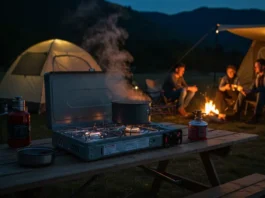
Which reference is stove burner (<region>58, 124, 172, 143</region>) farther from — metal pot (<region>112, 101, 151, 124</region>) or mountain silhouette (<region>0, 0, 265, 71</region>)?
mountain silhouette (<region>0, 0, 265, 71</region>)

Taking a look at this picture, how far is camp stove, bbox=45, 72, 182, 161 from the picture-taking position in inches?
65.5

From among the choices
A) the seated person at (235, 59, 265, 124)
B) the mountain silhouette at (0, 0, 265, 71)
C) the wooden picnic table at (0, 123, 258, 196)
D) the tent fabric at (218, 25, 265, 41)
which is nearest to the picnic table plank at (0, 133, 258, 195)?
the wooden picnic table at (0, 123, 258, 196)

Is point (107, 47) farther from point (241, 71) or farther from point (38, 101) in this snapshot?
point (241, 71)

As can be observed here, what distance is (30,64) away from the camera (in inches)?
318

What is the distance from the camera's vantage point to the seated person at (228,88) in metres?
7.20

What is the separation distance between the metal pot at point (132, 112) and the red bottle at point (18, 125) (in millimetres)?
507

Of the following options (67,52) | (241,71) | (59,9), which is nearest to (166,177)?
(67,52)

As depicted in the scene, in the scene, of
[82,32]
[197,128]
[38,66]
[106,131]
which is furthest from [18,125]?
[82,32]

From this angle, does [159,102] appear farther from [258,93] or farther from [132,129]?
[132,129]

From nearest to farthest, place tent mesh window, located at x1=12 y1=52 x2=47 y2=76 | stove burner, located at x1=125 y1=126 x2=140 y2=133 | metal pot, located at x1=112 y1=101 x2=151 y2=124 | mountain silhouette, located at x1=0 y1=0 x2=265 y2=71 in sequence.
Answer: stove burner, located at x1=125 y1=126 x2=140 y2=133 < metal pot, located at x1=112 y1=101 x2=151 y2=124 < tent mesh window, located at x1=12 y1=52 x2=47 y2=76 < mountain silhouette, located at x1=0 y1=0 x2=265 y2=71

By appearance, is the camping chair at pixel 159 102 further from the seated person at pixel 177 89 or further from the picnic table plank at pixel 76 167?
the picnic table plank at pixel 76 167

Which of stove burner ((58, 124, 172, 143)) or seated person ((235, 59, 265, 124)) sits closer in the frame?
stove burner ((58, 124, 172, 143))

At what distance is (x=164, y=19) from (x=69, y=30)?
8562 centimetres

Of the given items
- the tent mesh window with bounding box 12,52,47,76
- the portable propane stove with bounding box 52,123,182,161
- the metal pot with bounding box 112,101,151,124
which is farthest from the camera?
the tent mesh window with bounding box 12,52,47,76
